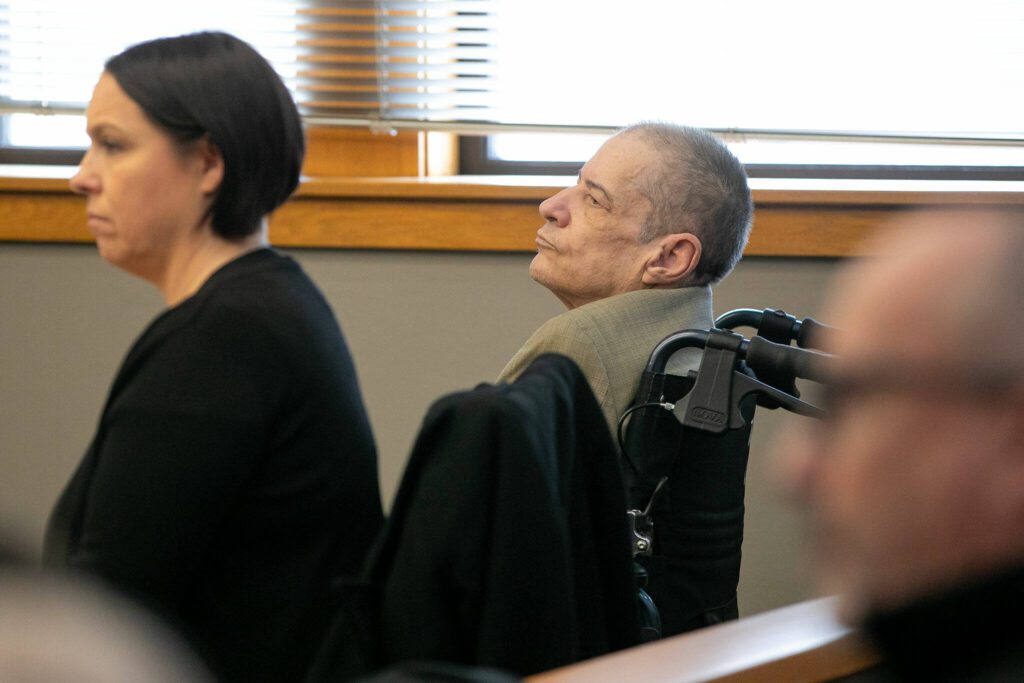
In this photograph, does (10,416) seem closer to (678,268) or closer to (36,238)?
(36,238)

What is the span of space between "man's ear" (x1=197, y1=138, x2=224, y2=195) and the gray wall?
121cm

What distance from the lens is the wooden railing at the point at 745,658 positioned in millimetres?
788

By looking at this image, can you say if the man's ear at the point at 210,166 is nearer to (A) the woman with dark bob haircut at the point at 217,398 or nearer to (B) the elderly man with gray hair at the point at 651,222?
(A) the woman with dark bob haircut at the point at 217,398

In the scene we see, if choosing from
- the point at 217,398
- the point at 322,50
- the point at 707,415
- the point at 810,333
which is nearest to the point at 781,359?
the point at 707,415

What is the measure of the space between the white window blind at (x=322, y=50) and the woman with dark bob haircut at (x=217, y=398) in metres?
1.17

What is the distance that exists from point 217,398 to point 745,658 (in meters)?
0.64

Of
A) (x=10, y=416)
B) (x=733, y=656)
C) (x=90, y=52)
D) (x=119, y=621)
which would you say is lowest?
(x=10, y=416)

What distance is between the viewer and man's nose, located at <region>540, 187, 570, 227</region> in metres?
1.97

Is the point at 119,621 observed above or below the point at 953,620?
above

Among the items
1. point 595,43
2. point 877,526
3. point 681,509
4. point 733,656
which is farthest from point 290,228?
point 877,526

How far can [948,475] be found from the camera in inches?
24.1

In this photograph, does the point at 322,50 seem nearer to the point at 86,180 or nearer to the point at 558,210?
the point at 558,210

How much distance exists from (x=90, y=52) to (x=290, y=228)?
600mm

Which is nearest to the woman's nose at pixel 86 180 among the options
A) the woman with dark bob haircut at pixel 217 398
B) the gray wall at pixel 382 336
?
the woman with dark bob haircut at pixel 217 398
